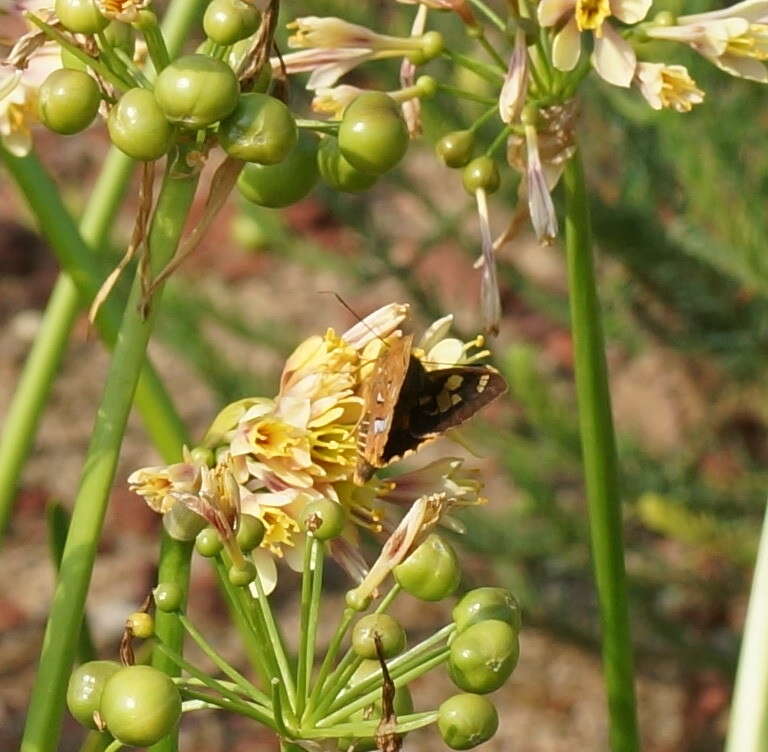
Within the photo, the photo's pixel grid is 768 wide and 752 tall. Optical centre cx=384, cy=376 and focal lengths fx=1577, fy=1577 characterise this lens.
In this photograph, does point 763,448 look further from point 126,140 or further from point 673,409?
point 126,140

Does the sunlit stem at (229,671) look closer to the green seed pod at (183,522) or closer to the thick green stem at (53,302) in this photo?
the green seed pod at (183,522)

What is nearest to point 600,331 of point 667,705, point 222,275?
point 667,705

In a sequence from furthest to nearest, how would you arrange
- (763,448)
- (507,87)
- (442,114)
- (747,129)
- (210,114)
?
(763,448)
(747,129)
(442,114)
(507,87)
(210,114)

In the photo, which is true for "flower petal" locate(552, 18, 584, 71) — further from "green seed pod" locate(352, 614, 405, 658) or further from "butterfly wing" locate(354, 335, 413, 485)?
"green seed pod" locate(352, 614, 405, 658)

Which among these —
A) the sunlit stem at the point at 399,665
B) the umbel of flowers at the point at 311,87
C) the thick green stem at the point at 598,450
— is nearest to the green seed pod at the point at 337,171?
the umbel of flowers at the point at 311,87

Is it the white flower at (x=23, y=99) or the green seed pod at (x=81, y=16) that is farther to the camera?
the white flower at (x=23, y=99)

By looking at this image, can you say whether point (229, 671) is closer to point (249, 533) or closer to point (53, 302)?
point (249, 533)
